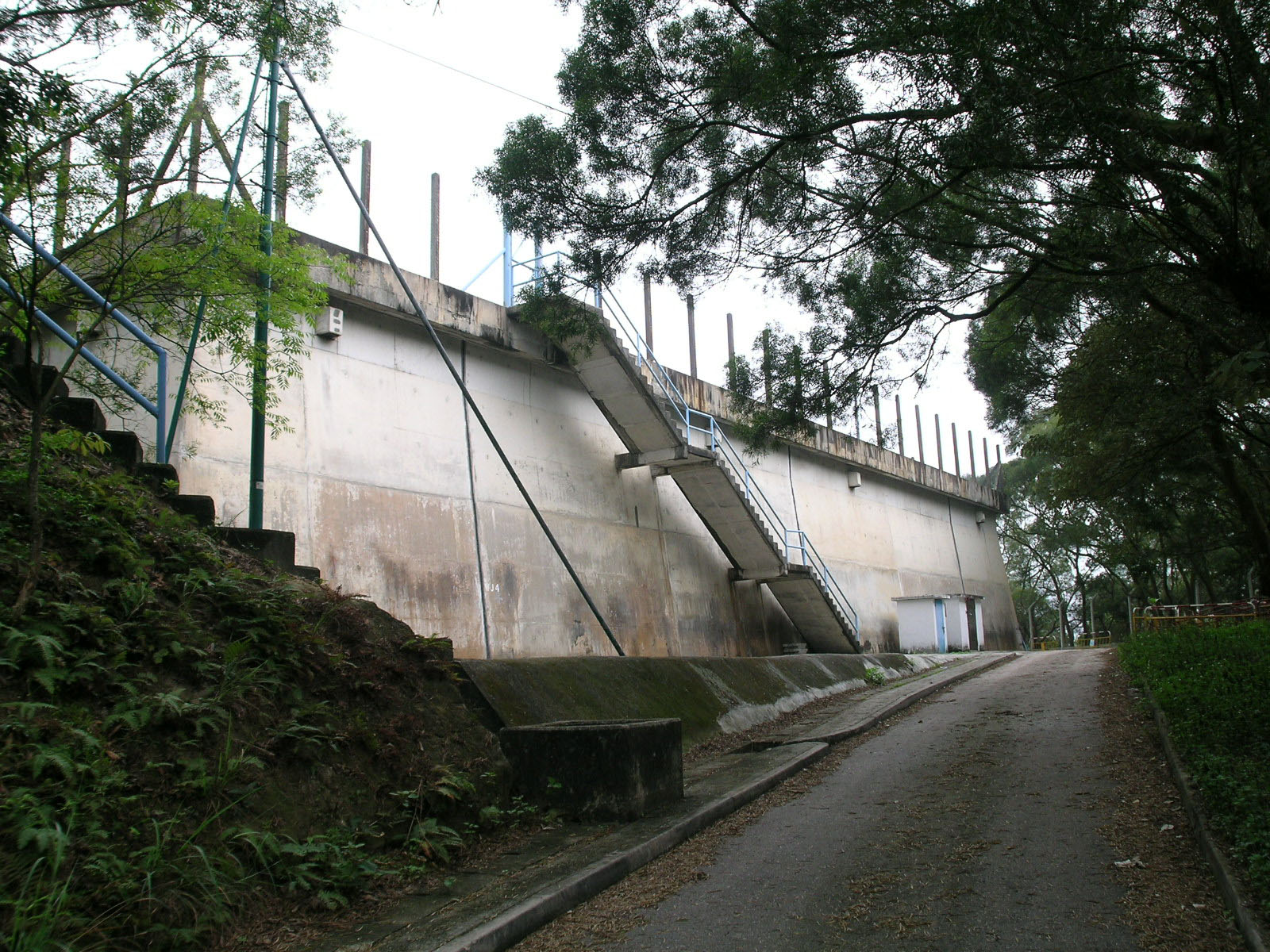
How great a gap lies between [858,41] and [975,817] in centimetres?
547

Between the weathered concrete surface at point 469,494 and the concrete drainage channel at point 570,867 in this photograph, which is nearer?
the concrete drainage channel at point 570,867

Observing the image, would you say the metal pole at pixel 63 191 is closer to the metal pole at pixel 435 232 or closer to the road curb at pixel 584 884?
the road curb at pixel 584 884

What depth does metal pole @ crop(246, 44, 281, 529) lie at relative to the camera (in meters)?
7.70

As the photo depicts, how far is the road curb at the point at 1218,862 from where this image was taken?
12.8ft

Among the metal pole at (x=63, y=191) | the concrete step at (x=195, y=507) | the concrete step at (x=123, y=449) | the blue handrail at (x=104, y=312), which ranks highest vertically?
the metal pole at (x=63, y=191)

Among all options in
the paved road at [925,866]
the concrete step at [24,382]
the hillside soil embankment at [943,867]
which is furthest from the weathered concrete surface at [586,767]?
the concrete step at [24,382]

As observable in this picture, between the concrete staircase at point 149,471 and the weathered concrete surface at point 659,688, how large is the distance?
6.13 ft

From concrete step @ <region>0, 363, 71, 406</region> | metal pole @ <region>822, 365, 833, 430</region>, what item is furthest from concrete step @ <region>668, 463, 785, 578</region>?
concrete step @ <region>0, 363, 71, 406</region>

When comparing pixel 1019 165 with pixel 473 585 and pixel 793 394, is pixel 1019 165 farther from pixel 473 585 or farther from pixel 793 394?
pixel 473 585

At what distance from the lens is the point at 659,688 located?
33.2ft

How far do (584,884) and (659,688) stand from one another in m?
5.01

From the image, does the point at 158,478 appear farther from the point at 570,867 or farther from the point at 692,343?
the point at 692,343

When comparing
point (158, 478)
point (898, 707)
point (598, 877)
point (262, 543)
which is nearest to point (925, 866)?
point (598, 877)

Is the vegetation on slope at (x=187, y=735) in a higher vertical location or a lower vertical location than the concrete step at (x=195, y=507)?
lower
